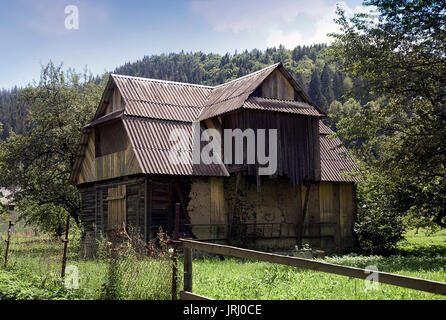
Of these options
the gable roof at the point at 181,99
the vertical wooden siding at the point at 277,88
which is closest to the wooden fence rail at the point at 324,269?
the gable roof at the point at 181,99

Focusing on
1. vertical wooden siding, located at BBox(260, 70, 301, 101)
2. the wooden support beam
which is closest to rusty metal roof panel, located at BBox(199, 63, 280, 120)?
vertical wooden siding, located at BBox(260, 70, 301, 101)

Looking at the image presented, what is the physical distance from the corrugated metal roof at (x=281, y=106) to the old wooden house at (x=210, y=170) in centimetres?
5

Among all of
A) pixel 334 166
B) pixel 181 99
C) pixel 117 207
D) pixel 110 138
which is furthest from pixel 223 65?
pixel 117 207

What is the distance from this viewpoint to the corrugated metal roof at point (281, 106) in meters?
21.4

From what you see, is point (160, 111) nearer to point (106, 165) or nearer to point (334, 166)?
point (106, 165)

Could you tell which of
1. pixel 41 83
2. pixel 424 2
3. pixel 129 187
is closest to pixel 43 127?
pixel 41 83

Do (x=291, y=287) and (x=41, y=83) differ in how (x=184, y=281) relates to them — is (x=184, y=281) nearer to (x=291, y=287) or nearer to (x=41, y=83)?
(x=291, y=287)

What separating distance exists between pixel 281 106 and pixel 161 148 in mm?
5543

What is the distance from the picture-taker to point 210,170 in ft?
70.1

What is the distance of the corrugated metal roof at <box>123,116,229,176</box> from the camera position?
20172mm

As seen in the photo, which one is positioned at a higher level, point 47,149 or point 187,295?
point 47,149

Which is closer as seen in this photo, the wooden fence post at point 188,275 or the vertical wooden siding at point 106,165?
the wooden fence post at point 188,275

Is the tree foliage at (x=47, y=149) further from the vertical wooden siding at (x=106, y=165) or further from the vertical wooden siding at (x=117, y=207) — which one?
the vertical wooden siding at (x=117, y=207)

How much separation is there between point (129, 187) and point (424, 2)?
13.3 metres
